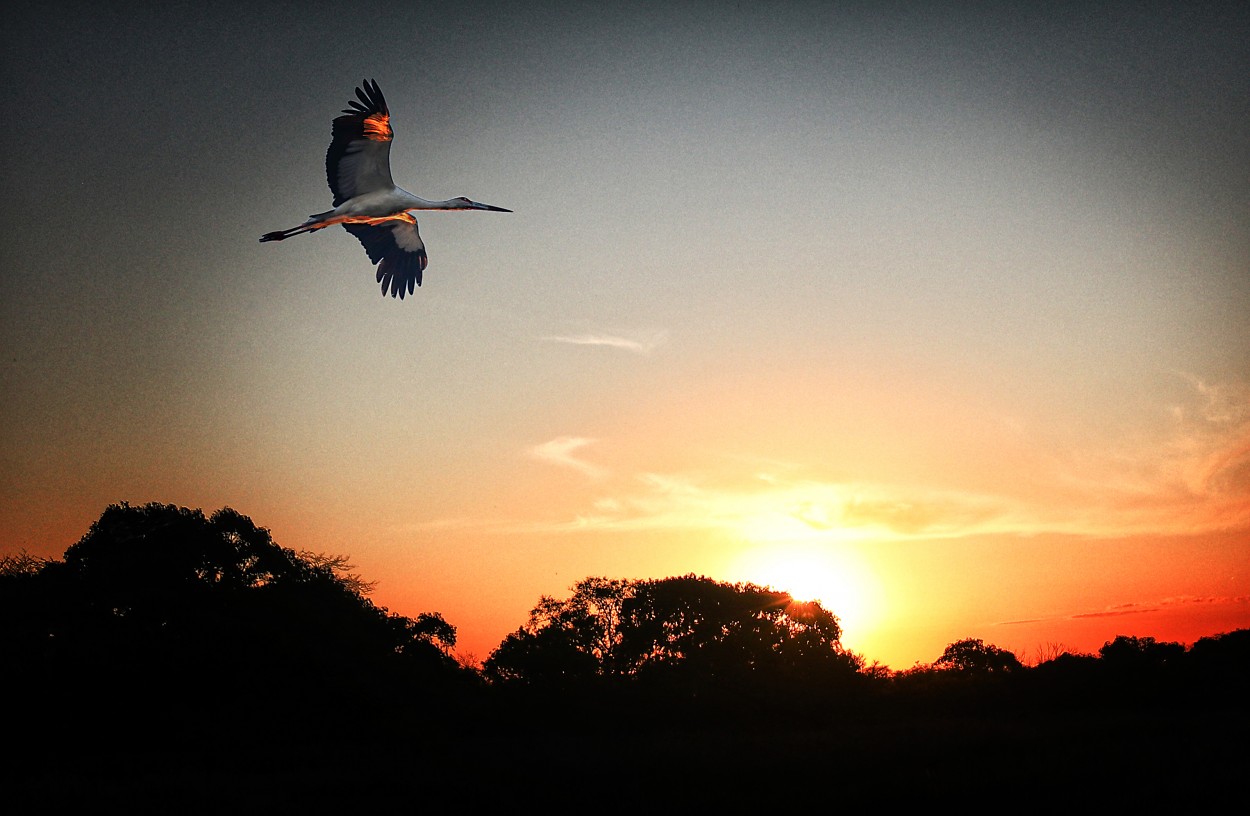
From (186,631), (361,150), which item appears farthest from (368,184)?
(186,631)

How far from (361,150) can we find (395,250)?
1904 millimetres

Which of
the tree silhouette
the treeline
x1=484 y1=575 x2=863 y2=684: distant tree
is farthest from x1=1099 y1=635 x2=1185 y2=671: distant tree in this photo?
the tree silhouette

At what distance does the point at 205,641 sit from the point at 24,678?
173 inches

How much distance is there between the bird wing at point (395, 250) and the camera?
15.9 meters

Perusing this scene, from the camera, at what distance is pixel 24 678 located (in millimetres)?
23828

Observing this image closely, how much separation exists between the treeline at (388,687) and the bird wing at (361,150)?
12.0 metres

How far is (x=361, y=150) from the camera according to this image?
15.2m

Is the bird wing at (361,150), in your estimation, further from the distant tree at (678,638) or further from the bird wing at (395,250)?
the distant tree at (678,638)

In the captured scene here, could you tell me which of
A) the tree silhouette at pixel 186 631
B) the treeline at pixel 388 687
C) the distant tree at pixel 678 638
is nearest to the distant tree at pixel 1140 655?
the treeline at pixel 388 687

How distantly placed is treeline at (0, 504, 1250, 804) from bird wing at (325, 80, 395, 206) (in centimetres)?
1199

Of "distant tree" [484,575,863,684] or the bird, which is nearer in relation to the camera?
the bird

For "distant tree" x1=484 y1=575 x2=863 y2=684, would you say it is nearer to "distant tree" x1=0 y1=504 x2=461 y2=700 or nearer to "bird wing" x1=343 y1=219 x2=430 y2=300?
"distant tree" x1=0 y1=504 x2=461 y2=700

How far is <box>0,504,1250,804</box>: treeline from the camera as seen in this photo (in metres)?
22.7

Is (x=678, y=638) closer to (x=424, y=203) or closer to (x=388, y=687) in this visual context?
(x=388, y=687)
